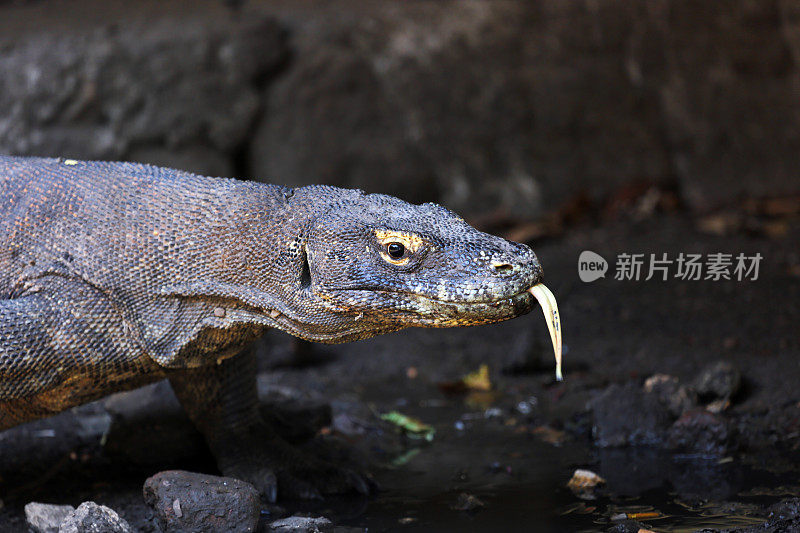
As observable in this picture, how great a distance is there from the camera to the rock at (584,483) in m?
3.88

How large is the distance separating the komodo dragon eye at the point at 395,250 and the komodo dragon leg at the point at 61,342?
42.3 inches

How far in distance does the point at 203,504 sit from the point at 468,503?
1.06 metres

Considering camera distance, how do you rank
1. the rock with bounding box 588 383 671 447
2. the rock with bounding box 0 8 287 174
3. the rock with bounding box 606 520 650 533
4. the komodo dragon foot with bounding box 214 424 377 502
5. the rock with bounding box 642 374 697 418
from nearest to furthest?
the rock with bounding box 606 520 650 533 < the komodo dragon foot with bounding box 214 424 377 502 < the rock with bounding box 588 383 671 447 < the rock with bounding box 642 374 697 418 < the rock with bounding box 0 8 287 174

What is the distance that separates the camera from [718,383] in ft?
16.1

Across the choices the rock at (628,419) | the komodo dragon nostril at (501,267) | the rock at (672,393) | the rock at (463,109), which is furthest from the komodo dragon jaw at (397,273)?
the rock at (463,109)

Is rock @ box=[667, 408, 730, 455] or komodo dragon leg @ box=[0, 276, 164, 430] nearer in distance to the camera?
komodo dragon leg @ box=[0, 276, 164, 430]

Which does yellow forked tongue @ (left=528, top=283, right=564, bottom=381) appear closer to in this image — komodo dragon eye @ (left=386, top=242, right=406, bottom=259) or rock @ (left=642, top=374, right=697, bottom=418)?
komodo dragon eye @ (left=386, top=242, right=406, bottom=259)

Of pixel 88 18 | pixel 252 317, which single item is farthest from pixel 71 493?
pixel 88 18

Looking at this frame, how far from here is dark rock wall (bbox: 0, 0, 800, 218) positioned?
7.38 metres

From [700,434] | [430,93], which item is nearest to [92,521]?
[700,434]

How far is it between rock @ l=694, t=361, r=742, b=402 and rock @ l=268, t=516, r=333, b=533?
230cm

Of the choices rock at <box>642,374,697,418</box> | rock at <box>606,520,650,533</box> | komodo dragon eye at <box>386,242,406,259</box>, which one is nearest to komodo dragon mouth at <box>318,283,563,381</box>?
komodo dragon eye at <box>386,242,406,259</box>

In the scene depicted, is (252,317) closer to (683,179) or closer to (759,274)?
(759,274)

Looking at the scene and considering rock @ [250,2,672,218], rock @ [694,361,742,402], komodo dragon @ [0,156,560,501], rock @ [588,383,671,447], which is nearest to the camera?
komodo dragon @ [0,156,560,501]
